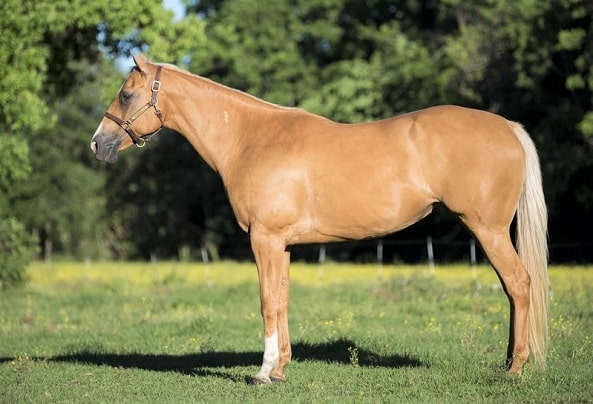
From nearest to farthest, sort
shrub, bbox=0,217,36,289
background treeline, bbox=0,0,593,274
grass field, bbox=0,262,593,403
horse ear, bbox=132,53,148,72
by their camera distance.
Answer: grass field, bbox=0,262,593,403
horse ear, bbox=132,53,148,72
background treeline, bbox=0,0,593,274
shrub, bbox=0,217,36,289

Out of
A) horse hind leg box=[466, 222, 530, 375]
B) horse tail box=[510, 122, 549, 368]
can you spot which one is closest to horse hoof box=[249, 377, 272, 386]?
horse hind leg box=[466, 222, 530, 375]

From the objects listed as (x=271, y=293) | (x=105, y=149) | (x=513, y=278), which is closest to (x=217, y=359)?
(x=271, y=293)

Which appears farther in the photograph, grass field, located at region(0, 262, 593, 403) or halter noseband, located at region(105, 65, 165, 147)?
halter noseband, located at region(105, 65, 165, 147)

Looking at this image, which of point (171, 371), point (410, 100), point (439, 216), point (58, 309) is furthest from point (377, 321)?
point (410, 100)

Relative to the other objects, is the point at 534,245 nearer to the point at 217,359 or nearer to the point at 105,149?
the point at 217,359

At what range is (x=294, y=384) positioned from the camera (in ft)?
25.0

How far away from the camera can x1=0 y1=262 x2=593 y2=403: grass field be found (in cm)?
727

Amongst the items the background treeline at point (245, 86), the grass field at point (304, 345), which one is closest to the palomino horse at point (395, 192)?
the grass field at point (304, 345)

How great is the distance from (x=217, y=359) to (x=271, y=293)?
6.88 feet

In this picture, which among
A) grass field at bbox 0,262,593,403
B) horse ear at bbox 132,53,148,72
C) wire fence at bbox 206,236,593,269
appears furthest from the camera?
wire fence at bbox 206,236,593,269

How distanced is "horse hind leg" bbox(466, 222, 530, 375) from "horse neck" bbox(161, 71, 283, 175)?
8.30 feet

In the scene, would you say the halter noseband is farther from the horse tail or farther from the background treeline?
the background treeline

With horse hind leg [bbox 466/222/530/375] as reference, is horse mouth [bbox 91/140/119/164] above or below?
above

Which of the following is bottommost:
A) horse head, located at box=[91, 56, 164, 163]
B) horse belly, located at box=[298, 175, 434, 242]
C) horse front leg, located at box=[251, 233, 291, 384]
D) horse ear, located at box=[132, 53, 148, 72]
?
horse front leg, located at box=[251, 233, 291, 384]
